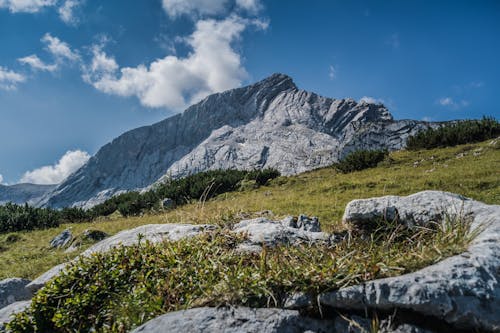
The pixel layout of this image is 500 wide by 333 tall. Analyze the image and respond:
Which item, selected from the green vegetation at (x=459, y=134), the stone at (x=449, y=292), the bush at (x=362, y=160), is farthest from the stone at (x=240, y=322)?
the green vegetation at (x=459, y=134)

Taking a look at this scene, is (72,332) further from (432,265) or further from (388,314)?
(432,265)

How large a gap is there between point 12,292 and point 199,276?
6.19 metres

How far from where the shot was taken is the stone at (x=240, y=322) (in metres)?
3.58

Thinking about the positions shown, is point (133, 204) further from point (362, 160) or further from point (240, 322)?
point (240, 322)

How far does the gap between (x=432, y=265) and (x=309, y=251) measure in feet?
5.88

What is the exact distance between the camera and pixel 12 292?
8039mm

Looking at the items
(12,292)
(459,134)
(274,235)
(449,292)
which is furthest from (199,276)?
(459,134)

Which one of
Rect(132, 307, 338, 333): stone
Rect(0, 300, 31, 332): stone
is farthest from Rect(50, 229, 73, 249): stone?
Rect(132, 307, 338, 333): stone

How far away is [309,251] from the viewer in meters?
5.10

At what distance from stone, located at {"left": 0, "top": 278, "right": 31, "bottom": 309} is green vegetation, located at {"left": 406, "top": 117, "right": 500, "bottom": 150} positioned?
1169 inches

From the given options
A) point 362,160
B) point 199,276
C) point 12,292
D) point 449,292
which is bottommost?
point 12,292

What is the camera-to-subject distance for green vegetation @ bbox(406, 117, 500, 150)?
27500mm

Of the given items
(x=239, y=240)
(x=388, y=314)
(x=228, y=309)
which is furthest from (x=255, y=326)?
(x=239, y=240)

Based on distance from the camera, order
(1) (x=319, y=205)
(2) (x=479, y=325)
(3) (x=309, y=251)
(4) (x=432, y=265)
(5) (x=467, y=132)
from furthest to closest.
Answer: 1. (5) (x=467, y=132)
2. (1) (x=319, y=205)
3. (3) (x=309, y=251)
4. (4) (x=432, y=265)
5. (2) (x=479, y=325)
